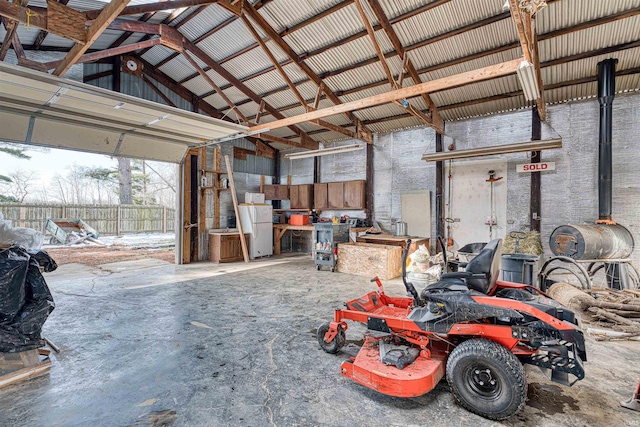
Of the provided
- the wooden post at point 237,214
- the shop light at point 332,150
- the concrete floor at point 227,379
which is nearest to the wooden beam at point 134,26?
the wooden post at point 237,214

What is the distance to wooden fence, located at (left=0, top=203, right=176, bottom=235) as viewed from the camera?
13.3 m

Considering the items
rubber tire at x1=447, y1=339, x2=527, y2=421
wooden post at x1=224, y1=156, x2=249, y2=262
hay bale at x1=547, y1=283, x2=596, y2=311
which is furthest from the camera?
wooden post at x1=224, y1=156, x2=249, y2=262

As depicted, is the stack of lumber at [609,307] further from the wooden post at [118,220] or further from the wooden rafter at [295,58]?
the wooden post at [118,220]

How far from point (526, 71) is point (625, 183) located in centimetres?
384

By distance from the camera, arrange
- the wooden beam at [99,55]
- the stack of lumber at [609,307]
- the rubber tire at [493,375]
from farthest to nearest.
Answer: the wooden beam at [99,55] → the stack of lumber at [609,307] → the rubber tire at [493,375]

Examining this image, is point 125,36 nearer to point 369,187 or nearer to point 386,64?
point 386,64

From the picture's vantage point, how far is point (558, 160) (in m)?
6.37

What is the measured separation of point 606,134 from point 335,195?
6359 millimetres

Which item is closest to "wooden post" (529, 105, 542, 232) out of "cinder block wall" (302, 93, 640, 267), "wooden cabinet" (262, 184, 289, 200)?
"cinder block wall" (302, 93, 640, 267)

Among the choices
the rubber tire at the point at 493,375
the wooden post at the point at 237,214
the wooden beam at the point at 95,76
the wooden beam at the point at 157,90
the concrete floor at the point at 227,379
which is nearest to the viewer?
the rubber tire at the point at 493,375

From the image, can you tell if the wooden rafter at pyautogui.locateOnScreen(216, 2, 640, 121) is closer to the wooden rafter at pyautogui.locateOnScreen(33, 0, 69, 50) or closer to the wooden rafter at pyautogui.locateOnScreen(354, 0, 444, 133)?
the wooden rafter at pyautogui.locateOnScreen(354, 0, 444, 133)

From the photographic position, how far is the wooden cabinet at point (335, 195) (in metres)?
9.53

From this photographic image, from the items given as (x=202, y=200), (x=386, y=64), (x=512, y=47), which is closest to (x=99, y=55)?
(x=202, y=200)

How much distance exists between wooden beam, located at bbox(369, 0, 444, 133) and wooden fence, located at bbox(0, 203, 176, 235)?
1604 cm
